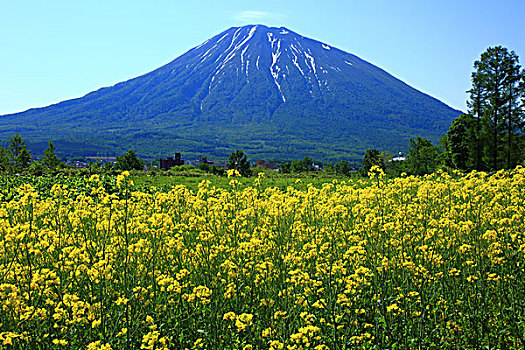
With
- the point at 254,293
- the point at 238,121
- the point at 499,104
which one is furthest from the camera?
the point at 238,121

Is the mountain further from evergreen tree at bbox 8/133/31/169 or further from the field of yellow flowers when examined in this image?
the field of yellow flowers

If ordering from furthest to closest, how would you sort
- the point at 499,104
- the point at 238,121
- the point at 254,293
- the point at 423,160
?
the point at 238,121 < the point at 423,160 < the point at 499,104 < the point at 254,293

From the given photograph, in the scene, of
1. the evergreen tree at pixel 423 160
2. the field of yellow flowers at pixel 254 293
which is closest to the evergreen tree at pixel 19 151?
the field of yellow flowers at pixel 254 293

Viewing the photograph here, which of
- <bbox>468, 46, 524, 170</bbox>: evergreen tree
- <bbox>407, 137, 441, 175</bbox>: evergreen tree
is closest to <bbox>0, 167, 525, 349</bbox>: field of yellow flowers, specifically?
<bbox>468, 46, 524, 170</bbox>: evergreen tree

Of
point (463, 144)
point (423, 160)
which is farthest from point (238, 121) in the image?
point (463, 144)

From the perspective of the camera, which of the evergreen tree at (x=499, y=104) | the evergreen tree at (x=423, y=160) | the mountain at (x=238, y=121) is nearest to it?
the evergreen tree at (x=499, y=104)

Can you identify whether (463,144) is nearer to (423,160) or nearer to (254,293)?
(423,160)

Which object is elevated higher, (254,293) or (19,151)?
(19,151)

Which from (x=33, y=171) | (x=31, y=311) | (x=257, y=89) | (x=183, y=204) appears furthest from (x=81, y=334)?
(x=257, y=89)

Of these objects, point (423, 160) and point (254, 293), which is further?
point (423, 160)

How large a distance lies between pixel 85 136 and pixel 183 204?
523 feet

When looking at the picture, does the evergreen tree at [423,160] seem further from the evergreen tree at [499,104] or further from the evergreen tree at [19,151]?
the evergreen tree at [19,151]

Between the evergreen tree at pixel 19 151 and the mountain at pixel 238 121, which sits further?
the mountain at pixel 238 121

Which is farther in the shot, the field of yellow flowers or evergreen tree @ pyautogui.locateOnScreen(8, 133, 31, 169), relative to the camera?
evergreen tree @ pyautogui.locateOnScreen(8, 133, 31, 169)
